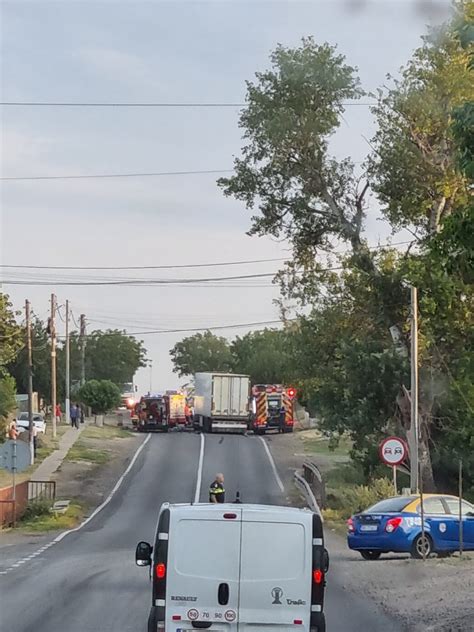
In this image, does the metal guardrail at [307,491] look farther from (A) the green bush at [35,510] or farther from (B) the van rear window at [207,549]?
(B) the van rear window at [207,549]

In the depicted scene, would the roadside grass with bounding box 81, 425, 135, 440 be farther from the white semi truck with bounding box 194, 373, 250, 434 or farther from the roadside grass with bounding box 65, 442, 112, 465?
the roadside grass with bounding box 65, 442, 112, 465

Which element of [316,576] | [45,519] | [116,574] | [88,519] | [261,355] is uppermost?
[261,355]

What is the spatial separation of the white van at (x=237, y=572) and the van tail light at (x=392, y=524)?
13.5m

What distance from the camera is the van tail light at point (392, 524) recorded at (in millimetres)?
24264

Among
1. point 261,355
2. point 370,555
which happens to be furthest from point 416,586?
point 261,355

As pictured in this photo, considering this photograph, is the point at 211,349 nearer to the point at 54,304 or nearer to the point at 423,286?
the point at 54,304

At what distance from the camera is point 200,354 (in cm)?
17150

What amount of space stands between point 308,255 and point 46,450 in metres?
20.8

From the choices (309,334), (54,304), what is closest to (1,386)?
(54,304)

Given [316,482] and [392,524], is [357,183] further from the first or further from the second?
[392,524]

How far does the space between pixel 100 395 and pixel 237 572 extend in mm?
70703

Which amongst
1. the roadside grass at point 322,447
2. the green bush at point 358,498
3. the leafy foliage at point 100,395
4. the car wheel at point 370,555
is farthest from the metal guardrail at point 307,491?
the leafy foliage at point 100,395

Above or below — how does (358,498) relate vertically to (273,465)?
above

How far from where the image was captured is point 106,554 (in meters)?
27.0
